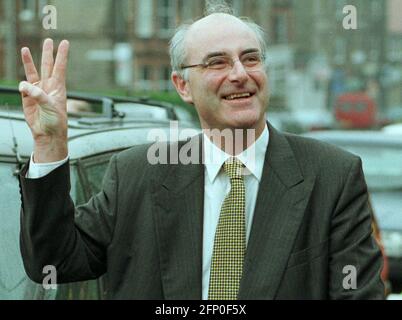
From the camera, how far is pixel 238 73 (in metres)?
3.16

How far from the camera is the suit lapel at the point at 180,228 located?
3.04m

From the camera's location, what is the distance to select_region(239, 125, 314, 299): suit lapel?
9.85 feet

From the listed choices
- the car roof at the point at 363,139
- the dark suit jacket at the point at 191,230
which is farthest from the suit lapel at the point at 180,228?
the car roof at the point at 363,139

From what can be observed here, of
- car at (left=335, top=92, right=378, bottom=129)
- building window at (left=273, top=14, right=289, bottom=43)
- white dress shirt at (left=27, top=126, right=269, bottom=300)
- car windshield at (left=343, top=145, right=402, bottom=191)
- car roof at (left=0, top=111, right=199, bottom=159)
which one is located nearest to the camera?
white dress shirt at (left=27, top=126, right=269, bottom=300)

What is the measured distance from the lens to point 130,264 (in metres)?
3.12

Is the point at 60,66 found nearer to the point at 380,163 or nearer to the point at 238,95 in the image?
the point at 238,95

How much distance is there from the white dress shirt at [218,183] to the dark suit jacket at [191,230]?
0.03 m

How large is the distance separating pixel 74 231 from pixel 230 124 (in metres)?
0.55


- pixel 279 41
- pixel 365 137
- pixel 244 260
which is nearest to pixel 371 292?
pixel 244 260

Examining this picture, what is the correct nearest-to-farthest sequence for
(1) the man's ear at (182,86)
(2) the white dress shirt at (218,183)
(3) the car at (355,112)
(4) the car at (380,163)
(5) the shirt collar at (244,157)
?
(2) the white dress shirt at (218,183) → (5) the shirt collar at (244,157) → (1) the man's ear at (182,86) → (4) the car at (380,163) → (3) the car at (355,112)

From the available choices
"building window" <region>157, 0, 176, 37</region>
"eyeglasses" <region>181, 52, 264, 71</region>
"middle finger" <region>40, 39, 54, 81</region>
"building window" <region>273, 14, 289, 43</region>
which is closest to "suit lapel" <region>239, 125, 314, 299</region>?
"eyeglasses" <region>181, 52, 264, 71</region>

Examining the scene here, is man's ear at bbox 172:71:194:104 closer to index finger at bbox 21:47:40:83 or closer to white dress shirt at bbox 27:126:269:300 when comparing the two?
white dress shirt at bbox 27:126:269:300

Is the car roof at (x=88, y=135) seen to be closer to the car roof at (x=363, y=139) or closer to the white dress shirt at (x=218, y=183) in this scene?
the white dress shirt at (x=218, y=183)
